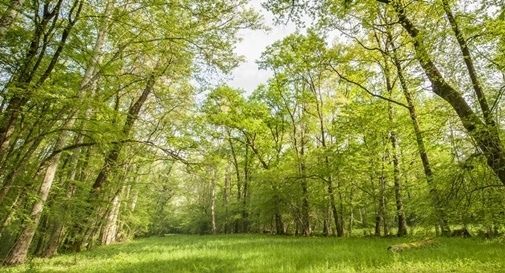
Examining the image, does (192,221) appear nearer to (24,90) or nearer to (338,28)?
(338,28)

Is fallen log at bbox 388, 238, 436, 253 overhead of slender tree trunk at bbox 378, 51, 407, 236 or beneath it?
beneath

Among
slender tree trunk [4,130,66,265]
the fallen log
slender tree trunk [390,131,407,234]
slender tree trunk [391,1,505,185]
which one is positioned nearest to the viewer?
slender tree trunk [391,1,505,185]

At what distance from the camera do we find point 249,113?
36.9 metres

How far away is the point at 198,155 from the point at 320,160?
49.2 ft

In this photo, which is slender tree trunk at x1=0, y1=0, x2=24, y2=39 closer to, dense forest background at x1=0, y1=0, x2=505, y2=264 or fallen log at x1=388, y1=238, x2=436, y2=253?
dense forest background at x1=0, y1=0, x2=505, y2=264

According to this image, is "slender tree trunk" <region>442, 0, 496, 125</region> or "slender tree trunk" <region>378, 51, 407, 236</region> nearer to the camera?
"slender tree trunk" <region>442, 0, 496, 125</region>

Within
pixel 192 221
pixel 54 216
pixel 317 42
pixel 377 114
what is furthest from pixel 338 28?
pixel 192 221

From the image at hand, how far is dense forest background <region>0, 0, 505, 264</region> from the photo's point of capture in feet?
24.2

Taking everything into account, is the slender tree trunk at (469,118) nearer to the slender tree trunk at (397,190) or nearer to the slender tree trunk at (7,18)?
the slender tree trunk at (7,18)

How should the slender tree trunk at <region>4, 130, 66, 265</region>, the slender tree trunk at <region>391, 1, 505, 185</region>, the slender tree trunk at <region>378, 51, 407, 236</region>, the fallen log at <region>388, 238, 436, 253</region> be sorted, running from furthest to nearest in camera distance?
the slender tree trunk at <region>378, 51, 407, 236</region> → the fallen log at <region>388, 238, 436, 253</region> → the slender tree trunk at <region>4, 130, 66, 265</region> → the slender tree trunk at <region>391, 1, 505, 185</region>

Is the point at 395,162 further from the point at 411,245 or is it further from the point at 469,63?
the point at 469,63

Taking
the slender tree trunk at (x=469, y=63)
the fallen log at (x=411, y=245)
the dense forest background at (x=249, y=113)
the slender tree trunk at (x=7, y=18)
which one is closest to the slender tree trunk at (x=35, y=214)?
the dense forest background at (x=249, y=113)

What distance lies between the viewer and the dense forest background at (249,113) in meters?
7.38

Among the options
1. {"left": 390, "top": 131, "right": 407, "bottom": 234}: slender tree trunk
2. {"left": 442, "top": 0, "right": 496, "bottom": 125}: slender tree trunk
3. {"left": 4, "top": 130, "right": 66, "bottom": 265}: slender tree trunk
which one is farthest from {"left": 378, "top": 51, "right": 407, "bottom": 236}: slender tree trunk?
{"left": 4, "top": 130, "right": 66, "bottom": 265}: slender tree trunk
